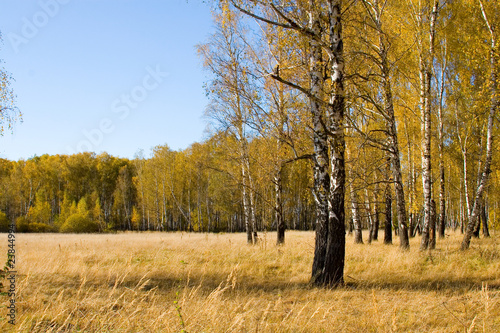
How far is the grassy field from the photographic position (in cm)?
338

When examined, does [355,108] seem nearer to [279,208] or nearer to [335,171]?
[335,171]

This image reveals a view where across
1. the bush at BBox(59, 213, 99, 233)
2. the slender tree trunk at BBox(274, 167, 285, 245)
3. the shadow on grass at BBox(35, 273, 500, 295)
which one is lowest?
the bush at BBox(59, 213, 99, 233)

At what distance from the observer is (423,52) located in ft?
31.4

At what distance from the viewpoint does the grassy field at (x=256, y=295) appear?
11.1ft

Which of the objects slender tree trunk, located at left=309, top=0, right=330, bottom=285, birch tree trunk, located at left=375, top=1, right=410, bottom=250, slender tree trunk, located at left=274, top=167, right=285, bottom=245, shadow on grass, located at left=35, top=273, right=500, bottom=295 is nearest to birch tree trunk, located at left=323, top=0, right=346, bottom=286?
slender tree trunk, located at left=309, top=0, right=330, bottom=285

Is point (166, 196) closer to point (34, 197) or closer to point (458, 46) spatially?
point (34, 197)

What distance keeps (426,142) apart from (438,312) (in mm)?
6305

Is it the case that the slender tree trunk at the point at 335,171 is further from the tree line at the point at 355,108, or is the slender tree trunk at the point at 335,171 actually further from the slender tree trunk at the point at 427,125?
the slender tree trunk at the point at 427,125

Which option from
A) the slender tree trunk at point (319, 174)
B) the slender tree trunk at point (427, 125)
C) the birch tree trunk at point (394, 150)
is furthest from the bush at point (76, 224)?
the slender tree trunk at point (319, 174)

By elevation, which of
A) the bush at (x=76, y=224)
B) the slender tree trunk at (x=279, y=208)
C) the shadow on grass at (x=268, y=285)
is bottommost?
the bush at (x=76, y=224)

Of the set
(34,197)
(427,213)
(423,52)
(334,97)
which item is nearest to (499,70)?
(423,52)

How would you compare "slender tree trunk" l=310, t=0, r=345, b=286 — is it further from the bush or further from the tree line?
the bush

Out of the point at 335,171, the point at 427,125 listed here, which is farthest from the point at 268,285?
the point at 427,125

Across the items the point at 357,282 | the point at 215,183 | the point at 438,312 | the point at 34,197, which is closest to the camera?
the point at 438,312
